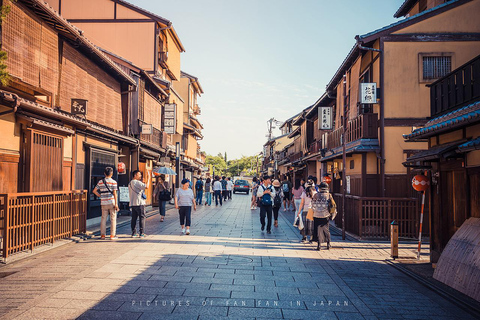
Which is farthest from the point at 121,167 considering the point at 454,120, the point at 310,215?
the point at 454,120

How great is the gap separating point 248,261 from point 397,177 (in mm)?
8146

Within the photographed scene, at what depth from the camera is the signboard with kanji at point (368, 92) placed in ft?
46.6

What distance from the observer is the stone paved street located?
5.17m

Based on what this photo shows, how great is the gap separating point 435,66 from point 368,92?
8.88 ft

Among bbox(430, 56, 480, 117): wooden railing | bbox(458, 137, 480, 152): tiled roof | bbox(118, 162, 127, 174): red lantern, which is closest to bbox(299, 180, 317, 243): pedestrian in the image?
bbox(430, 56, 480, 117): wooden railing

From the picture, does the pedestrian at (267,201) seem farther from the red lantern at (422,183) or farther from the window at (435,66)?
the window at (435,66)

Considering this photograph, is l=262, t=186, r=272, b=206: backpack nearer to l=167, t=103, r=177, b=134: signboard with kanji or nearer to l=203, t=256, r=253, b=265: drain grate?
l=203, t=256, r=253, b=265: drain grate

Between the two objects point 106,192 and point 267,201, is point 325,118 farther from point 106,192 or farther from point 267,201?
point 106,192

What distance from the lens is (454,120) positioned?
7.44m

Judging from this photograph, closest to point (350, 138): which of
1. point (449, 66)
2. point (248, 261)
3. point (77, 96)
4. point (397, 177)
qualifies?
point (397, 177)

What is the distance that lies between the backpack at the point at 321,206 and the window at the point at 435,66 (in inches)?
278

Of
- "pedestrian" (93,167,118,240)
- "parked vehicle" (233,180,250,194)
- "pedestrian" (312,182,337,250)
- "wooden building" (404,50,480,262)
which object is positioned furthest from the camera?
"parked vehicle" (233,180,250,194)

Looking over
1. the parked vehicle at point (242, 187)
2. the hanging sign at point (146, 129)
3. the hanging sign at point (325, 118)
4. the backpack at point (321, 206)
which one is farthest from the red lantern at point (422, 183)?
the parked vehicle at point (242, 187)

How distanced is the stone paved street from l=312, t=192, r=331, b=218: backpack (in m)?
0.98
